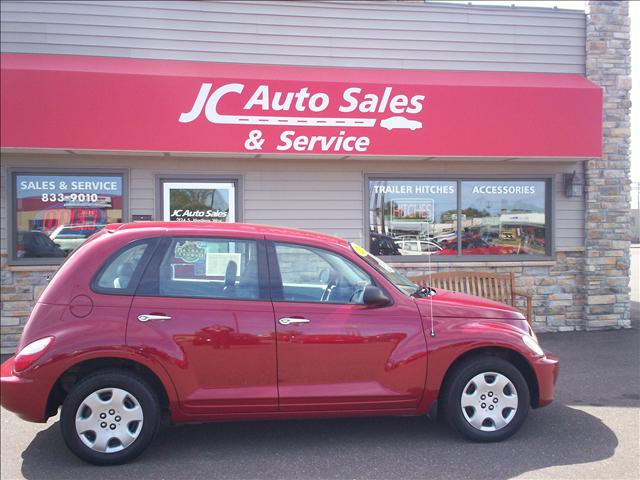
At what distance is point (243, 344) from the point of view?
446 cm

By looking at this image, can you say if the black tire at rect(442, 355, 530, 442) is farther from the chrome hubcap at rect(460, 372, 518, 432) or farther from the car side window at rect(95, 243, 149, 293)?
the car side window at rect(95, 243, 149, 293)

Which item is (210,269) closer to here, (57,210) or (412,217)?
(57,210)

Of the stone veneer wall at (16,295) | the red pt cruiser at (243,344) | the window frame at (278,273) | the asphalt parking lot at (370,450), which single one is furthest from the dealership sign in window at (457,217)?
the stone veneer wall at (16,295)

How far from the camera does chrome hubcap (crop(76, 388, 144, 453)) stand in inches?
169

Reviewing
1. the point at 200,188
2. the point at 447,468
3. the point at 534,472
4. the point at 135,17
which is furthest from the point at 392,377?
the point at 135,17

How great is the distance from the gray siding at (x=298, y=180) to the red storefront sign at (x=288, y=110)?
674mm

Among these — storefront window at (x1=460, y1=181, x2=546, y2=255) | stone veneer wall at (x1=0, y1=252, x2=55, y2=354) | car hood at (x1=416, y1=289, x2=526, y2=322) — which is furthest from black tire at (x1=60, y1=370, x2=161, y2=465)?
storefront window at (x1=460, y1=181, x2=546, y2=255)

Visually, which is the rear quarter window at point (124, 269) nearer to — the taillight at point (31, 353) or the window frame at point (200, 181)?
the taillight at point (31, 353)

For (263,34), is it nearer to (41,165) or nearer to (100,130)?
(100,130)

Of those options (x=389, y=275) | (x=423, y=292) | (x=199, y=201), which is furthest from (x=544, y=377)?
(x=199, y=201)

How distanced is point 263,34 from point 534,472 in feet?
22.0

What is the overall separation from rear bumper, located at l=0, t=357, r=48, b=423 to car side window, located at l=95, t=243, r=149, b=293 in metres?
0.82

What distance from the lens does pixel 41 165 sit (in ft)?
26.7

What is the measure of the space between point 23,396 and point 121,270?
1.10 metres
